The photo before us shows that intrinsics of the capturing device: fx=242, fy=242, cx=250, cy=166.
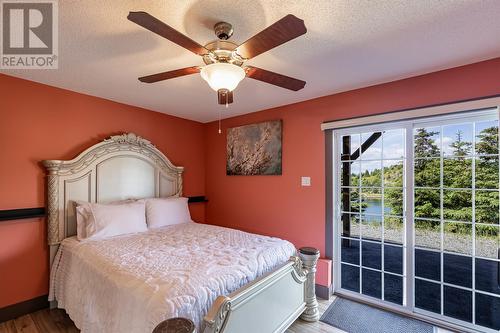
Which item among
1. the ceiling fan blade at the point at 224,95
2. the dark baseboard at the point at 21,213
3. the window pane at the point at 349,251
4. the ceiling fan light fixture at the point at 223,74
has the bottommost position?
the window pane at the point at 349,251

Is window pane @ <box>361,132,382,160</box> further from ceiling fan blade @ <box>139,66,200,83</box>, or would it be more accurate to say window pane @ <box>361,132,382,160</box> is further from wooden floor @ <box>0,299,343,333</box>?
ceiling fan blade @ <box>139,66,200,83</box>

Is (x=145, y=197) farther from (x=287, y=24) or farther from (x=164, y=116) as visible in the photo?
(x=287, y=24)

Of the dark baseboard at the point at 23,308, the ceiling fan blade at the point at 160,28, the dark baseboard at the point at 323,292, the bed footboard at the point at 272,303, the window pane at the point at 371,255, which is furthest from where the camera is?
the dark baseboard at the point at 323,292

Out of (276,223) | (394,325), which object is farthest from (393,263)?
(276,223)

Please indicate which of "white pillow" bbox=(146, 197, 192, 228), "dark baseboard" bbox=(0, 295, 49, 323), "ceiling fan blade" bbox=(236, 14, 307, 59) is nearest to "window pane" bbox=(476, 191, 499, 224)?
"ceiling fan blade" bbox=(236, 14, 307, 59)

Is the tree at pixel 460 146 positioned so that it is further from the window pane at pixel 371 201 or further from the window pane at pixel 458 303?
the window pane at pixel 458 303

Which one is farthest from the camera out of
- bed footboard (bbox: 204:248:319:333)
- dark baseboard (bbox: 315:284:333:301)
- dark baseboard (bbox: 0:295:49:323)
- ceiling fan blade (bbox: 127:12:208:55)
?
dark baseboard (bbox: 315:284:333:301)

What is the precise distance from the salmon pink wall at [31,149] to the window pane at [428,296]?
12.6ft

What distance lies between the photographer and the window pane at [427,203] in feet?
7.70

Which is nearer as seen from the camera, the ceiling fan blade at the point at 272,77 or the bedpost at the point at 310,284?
the ceiling fan blade at the point at 272,77

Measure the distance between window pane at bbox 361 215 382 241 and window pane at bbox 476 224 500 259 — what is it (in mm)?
783

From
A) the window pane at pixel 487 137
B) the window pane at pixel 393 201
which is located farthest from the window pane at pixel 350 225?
the window pane at pixel 487 137

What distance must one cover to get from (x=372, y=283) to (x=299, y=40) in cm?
265

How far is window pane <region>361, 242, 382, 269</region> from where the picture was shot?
2.64 m
